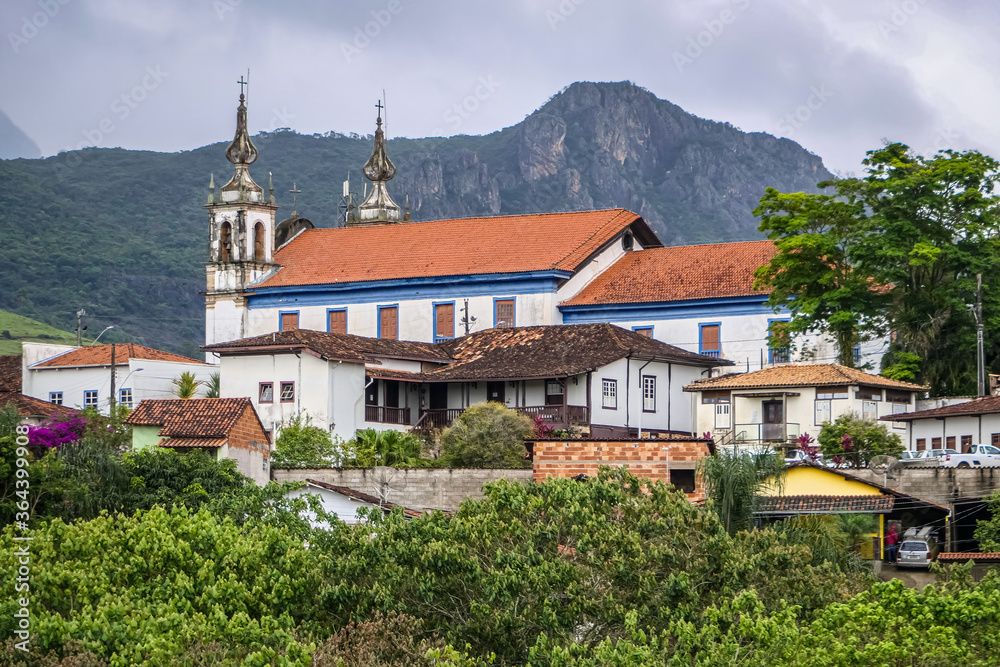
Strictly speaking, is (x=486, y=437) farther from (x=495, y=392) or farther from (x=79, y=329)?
(x=79, y=329)

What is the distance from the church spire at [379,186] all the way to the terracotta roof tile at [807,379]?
36.4 meters

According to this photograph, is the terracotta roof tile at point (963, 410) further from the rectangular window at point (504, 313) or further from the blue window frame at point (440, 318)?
the blue window frame at point (440, 318)

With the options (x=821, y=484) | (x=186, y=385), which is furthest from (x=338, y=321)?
(x=821, y=484)

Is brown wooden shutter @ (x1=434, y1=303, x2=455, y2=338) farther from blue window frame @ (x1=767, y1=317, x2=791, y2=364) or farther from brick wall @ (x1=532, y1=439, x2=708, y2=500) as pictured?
brick wall @ (x1=532, y1=439, x2=708, y2=500)

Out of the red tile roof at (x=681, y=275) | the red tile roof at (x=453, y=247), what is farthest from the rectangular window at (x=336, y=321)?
the red tile roof at (x=681, y=275)

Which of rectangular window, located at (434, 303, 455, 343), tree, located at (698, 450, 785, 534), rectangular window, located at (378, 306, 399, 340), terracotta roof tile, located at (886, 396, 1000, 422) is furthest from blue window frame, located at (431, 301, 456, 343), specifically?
tree, located at (698, 450, 785, 534)

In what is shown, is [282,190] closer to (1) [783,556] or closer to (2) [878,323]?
(2) [878,323]

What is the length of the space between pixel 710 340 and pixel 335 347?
13.3 m

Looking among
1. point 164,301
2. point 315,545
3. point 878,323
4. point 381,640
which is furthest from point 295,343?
point 164,301

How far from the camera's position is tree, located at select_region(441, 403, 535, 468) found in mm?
46594

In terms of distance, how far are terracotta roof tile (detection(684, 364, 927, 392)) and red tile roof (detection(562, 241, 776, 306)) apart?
720 cm

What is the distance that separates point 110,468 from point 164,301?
89.3 m

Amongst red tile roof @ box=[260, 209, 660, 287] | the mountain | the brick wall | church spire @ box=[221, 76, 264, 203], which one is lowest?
the brick wall

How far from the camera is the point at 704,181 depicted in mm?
177625
